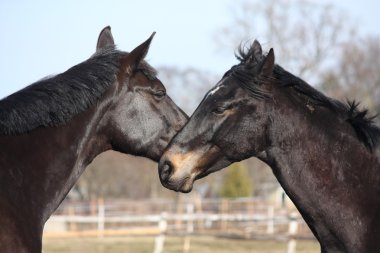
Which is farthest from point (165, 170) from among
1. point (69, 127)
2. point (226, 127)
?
point (69, 127)

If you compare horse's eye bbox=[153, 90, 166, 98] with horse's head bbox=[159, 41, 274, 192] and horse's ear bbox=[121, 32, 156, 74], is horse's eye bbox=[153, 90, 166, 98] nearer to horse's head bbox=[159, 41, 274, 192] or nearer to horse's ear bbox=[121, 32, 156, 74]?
horse's ear bbox=[121, 32, 156, 74]

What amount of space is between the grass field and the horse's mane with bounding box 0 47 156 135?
14.1 meters

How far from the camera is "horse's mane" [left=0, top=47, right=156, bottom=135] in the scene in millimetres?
4641

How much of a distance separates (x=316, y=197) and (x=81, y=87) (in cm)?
181

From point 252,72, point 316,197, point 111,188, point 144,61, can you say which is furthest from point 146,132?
point 111,188

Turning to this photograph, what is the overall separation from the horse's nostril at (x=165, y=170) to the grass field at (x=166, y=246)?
14.1 m

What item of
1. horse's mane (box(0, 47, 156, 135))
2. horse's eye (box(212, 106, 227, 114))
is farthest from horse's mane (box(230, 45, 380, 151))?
horse's mane (box(0, 47, 156, 135))

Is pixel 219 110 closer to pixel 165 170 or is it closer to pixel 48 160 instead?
pixel 165 170

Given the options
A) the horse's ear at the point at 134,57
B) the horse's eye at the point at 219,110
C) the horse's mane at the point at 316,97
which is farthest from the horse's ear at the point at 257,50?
the horse's ear at the point at 134,57

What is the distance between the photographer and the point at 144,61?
5344 millimetres

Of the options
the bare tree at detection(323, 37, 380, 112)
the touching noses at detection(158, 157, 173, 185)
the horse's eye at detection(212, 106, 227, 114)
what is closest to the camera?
the horse's eye at detection(212, 106, 227, 114)

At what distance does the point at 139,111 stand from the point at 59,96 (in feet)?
2.23

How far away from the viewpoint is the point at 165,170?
475cm

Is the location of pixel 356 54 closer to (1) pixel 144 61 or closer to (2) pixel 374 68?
(2) pixel 374 68
